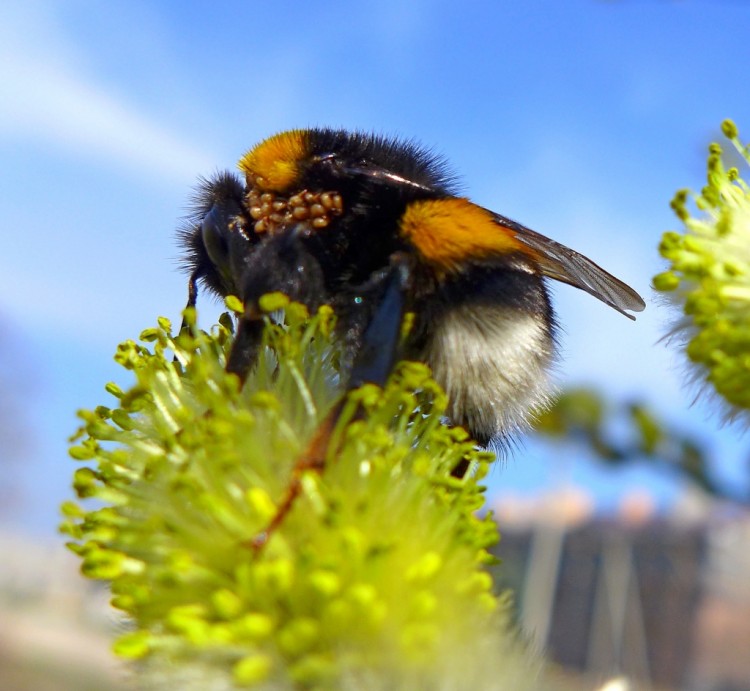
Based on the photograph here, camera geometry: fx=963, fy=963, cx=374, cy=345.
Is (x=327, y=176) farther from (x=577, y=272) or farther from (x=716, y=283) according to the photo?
(x=716, y=283)

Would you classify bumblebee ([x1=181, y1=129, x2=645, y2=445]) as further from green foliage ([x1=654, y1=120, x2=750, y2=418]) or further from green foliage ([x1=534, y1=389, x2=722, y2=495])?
green foliage ([x1=534, y1=389, x2=722, y2=495])

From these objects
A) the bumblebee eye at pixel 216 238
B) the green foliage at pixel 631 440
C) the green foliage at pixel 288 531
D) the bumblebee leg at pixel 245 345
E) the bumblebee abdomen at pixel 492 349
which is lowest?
the green foliage at pixel 288 531

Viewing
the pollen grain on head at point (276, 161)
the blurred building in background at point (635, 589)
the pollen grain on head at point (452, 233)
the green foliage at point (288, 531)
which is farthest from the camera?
the blurred building in background at point (635, 589)

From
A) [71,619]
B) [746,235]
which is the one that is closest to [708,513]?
[746,235]

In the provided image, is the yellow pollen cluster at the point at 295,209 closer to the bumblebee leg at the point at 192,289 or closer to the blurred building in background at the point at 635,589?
the bumblebee leg at the point at 192,289

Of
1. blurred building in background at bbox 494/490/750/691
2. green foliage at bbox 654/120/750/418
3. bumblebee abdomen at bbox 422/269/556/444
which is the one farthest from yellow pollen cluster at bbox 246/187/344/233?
blurred building in background at bbox 494/490/750/691

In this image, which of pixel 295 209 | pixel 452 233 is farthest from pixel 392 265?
pixel 295 209

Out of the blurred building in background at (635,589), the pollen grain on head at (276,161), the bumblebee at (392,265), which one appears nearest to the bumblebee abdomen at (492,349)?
the bumblebee at (392,265)
